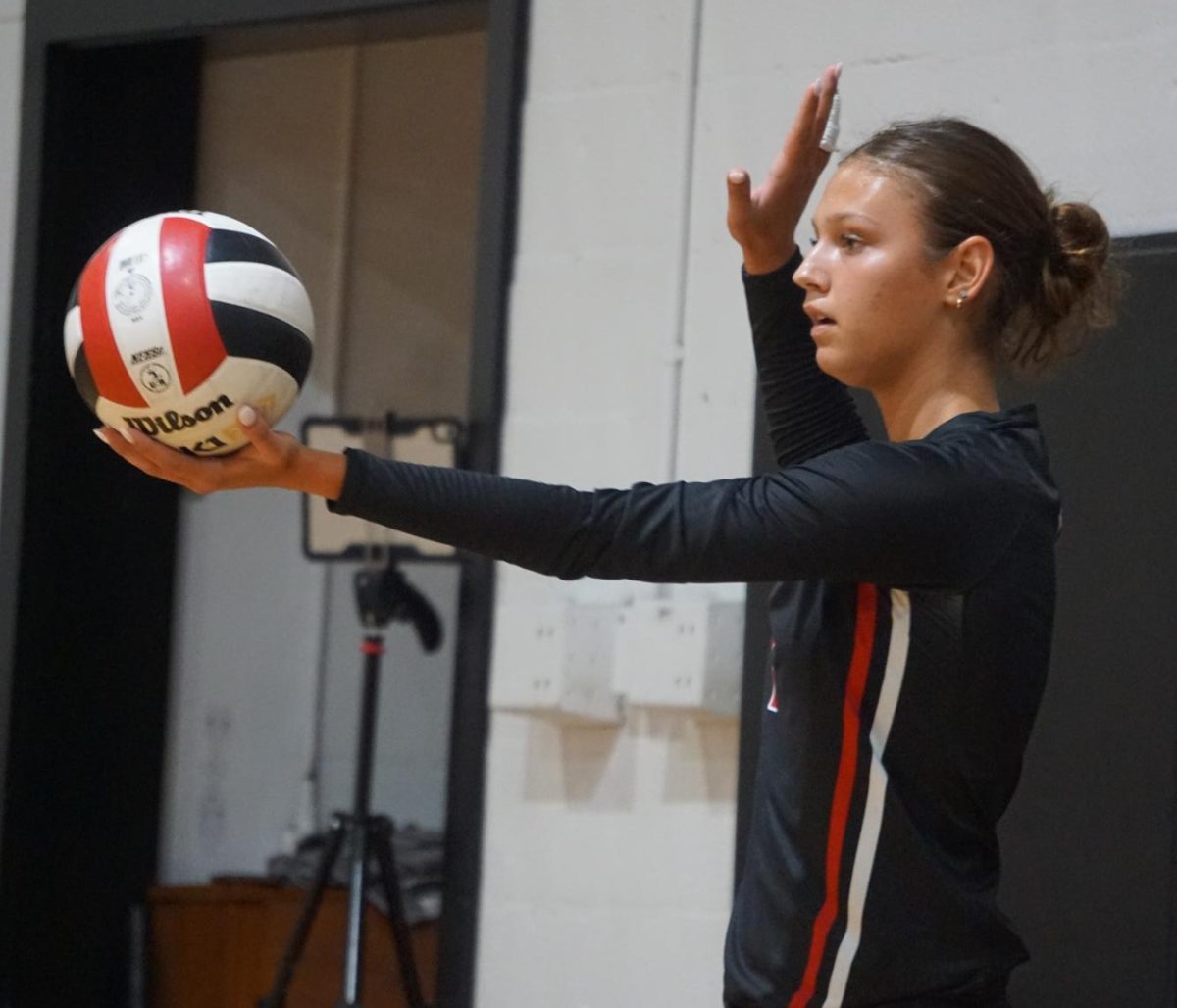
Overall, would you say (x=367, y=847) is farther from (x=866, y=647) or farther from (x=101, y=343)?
(x=866, y=647)

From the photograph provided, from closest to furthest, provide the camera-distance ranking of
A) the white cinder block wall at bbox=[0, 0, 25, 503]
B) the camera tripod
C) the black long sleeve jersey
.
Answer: the black long sleeve jersey
the camera tripod
the white cinder block wall at bbox=[0, 0, 25, 503]

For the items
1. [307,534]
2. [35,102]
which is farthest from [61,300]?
[307,534]

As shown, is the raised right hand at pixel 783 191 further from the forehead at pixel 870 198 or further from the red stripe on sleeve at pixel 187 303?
the red stripe on sleeve at pixel 187 303

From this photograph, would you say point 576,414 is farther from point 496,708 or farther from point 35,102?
point 35,102

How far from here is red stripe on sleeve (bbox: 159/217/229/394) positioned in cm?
152

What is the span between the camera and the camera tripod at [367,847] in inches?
120

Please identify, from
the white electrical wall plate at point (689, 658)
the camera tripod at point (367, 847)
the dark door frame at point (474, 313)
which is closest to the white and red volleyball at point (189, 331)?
the white electrical wall plate at point (689, 658)

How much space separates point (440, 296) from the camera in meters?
4.39

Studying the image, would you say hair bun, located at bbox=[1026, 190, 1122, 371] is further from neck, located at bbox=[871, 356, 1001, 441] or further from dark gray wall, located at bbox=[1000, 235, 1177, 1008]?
dark gray wall, located at bbox=[1000, 235, 1177, 1008]

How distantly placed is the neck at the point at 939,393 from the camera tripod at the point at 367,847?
5.76 ft

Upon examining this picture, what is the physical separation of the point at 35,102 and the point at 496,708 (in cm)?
154

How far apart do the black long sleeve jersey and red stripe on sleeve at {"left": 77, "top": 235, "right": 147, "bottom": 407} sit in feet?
0.94

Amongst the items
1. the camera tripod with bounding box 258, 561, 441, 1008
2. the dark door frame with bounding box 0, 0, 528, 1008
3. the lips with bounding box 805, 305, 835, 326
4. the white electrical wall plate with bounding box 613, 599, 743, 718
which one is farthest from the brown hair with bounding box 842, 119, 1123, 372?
the camera tripod with bounding box 258, 561, 441, 1008

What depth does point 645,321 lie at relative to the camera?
2.88 m
